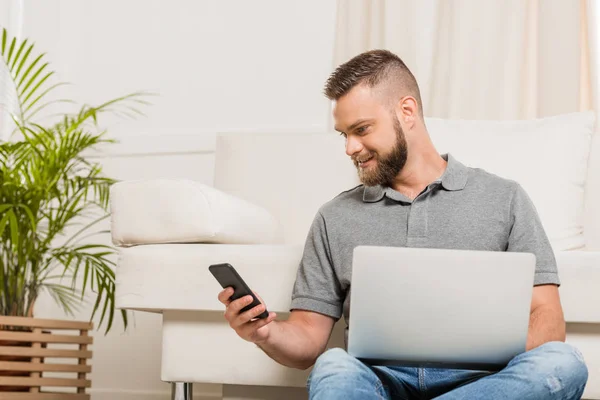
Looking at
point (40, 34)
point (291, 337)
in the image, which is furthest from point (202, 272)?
point (40, 34)

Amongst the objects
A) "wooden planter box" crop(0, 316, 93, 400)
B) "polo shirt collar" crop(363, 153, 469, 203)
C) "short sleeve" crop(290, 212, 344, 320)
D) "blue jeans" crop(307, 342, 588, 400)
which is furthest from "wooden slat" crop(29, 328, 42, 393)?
"blue jeans" crop(307, 342, 588, 400)

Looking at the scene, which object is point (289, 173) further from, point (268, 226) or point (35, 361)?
point (35, 361)

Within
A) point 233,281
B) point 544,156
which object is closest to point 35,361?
point 233,281

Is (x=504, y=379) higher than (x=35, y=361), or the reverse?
(x=504, y=379)

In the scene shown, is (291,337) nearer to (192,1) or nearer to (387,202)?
(387,202)

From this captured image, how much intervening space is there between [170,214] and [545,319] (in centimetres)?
83

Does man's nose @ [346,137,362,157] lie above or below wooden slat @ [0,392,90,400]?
above

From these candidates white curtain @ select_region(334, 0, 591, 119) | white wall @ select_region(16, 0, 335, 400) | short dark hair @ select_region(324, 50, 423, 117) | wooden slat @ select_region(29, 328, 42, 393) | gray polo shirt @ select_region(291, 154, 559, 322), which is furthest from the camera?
white wall @ select_region(16, 0, 335, 400)

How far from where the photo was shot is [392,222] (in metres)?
1.58

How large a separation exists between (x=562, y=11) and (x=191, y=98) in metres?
1.39

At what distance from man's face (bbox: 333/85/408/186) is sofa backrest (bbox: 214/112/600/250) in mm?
595

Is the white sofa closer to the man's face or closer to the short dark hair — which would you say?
the man's face

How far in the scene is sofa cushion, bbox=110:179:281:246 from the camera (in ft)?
5.93

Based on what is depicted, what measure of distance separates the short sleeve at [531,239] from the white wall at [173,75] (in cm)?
150
